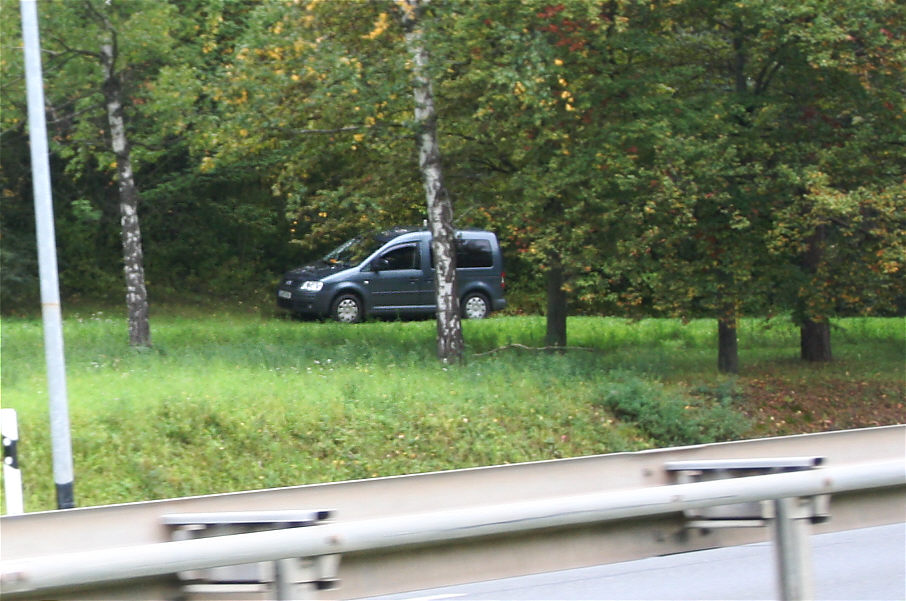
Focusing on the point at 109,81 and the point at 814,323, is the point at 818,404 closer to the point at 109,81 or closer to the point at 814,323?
the point at 814,323

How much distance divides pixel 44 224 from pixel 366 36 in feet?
21.6

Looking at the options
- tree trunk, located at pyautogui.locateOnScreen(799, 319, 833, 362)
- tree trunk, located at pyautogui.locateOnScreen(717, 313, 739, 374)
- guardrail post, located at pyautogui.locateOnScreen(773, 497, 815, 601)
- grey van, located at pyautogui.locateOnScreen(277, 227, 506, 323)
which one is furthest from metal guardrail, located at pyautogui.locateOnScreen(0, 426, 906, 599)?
grey van, located at pyautogui.locateOnScreen(277, 227, 506, 323)

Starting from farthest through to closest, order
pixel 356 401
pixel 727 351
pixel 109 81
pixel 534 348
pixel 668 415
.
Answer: pixel 534 348, pixel 727 351, pixel 109 81, pixel 668 415, pixel 356 401

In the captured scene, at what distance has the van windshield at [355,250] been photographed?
18.1 meters

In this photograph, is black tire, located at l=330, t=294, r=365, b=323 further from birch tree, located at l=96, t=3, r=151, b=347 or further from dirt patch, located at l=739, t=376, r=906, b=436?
dirt patch, located at l=739, t=376, r=906, b=436

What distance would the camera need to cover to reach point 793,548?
4.07 m

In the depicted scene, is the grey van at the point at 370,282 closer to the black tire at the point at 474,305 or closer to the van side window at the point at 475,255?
the van side window at the point at 475,255

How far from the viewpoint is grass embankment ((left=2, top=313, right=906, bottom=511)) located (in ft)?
36.2

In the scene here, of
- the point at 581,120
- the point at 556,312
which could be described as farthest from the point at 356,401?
the point at 556,312

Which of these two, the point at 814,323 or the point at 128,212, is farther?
the point at 814,323

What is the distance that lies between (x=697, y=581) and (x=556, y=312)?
12529 mm

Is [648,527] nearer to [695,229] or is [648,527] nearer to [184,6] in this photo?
[695,229]

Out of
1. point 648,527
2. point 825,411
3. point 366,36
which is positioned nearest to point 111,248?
point 366,36

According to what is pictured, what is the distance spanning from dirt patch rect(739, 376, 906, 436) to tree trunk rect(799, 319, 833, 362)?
1.38 m
